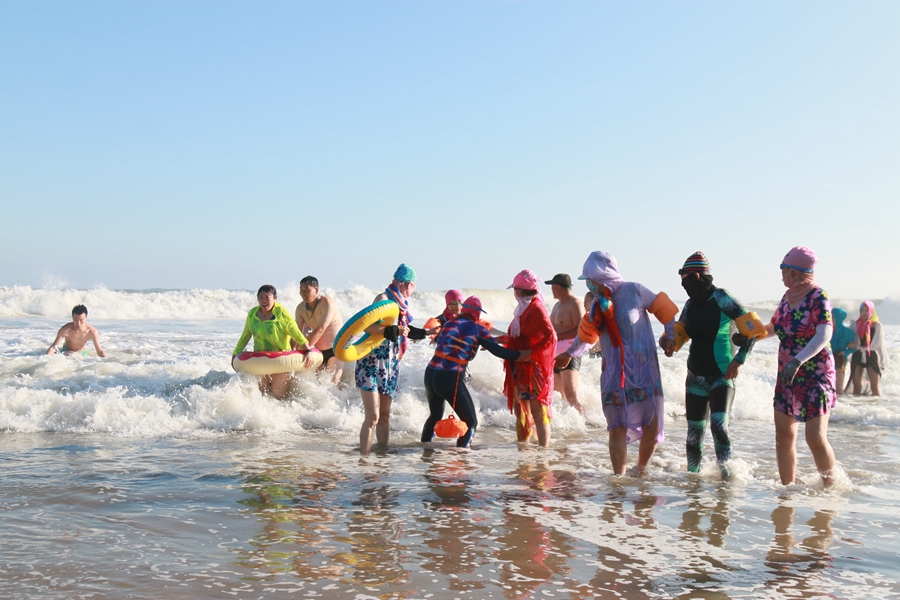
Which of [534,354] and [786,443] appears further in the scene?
[534,354]

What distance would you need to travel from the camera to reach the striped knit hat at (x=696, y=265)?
5426 mm

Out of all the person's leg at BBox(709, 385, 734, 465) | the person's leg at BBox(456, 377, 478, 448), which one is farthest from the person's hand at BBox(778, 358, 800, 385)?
the person's leg at BBox(456, 377, 478, 448)

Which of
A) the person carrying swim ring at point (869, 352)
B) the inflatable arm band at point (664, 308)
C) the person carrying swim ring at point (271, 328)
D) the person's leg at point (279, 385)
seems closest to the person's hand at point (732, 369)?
the inflatable arm band at point (664, 308)

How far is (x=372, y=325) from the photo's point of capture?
6.53 metres

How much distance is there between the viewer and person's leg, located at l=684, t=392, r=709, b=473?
5.54 m

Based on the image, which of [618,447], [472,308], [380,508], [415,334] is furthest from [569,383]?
[380,508]

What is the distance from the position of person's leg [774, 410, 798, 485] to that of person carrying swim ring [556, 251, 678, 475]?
83 centimetres

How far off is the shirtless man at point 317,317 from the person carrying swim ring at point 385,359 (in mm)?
2932

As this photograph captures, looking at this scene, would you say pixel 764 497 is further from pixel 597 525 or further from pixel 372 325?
pixel 372 325

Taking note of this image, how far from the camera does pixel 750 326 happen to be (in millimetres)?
5242

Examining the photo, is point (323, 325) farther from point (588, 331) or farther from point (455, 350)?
point (588, 331)

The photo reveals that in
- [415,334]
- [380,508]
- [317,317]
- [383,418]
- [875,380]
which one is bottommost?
[380,508]

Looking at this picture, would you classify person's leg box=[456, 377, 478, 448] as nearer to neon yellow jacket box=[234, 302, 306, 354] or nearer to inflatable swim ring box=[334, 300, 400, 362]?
inflatable swim ring box=[334, 300, 400, 362]

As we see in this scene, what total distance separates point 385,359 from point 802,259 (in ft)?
11.7
